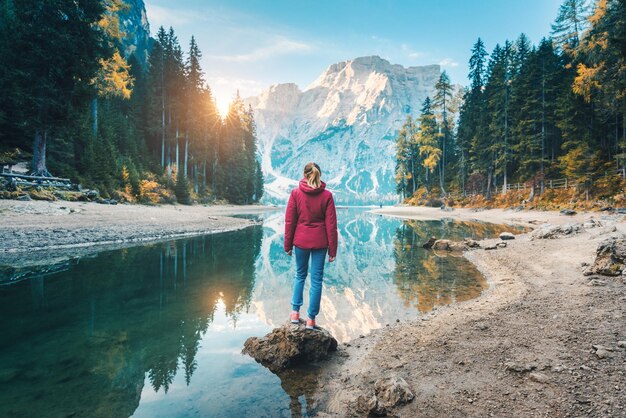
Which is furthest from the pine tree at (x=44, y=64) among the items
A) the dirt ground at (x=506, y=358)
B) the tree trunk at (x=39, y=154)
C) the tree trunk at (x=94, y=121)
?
the dirt ground at (x=506, y=358)

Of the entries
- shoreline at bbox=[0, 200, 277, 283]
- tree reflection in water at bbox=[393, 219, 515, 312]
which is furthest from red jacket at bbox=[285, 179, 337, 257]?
shoreline at bbox=[0, 200, 277, 283]

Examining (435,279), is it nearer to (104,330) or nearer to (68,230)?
(104,330)

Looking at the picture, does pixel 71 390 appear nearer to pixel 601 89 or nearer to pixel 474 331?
pixel 474 331

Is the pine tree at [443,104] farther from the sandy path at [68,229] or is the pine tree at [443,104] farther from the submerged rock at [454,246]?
the sandy path at [68,229]

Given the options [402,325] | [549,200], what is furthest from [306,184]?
[549,200]

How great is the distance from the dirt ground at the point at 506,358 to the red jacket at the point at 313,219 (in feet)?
5.80

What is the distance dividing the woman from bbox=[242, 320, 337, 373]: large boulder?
18cm

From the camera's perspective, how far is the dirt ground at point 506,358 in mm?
2873

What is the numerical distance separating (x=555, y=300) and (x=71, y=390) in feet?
26.7

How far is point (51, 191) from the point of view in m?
18.3

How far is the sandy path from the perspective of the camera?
11727 mm

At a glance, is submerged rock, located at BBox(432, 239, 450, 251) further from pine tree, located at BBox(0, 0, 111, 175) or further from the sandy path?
pine tree, located at BBox(0, 0, 111, 175)

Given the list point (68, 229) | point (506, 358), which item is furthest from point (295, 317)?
point (68, 229)

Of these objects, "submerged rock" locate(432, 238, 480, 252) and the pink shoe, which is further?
"submerged rock" locate(432, 238, 480, 252)
